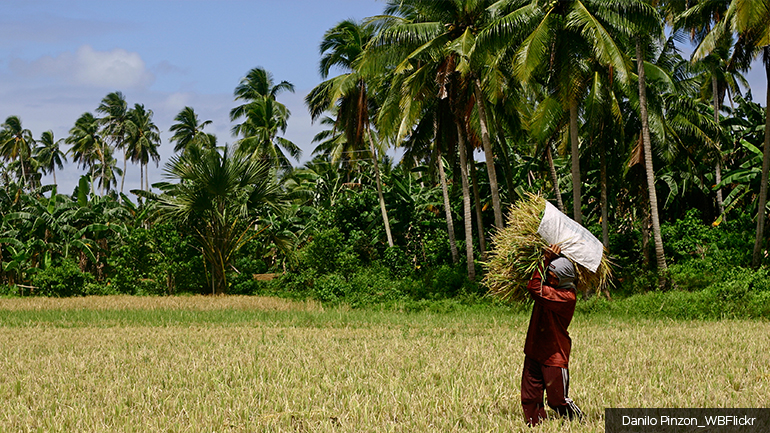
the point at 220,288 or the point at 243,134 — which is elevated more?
the point at 243,134

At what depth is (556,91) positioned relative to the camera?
1734 centimetres

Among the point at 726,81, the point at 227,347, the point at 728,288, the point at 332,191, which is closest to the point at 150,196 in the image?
the point at 332,191

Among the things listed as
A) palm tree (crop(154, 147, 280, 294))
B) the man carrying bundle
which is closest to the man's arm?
the man carrying bundle

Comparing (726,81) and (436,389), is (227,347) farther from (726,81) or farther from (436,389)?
(726,81)

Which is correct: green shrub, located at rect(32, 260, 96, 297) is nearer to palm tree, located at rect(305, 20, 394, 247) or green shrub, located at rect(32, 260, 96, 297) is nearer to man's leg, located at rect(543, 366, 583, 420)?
palm tree, located at rect(305, 20, 394, 247)

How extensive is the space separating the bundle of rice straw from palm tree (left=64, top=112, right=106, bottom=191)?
158 ft

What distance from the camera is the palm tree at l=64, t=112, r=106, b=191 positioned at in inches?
1961

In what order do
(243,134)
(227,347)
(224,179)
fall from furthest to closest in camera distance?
(243,134) → (224,179) → (227,347)

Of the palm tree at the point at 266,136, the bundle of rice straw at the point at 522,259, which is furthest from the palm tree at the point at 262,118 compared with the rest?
the bundle of rice straw at the point at 522,259

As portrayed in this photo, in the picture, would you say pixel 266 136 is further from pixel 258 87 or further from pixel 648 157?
pixel 648 157

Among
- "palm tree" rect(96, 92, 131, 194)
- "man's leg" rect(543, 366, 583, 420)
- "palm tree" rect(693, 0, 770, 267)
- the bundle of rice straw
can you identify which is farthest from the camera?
"palm tree" rect(96, 92, 131, 194)

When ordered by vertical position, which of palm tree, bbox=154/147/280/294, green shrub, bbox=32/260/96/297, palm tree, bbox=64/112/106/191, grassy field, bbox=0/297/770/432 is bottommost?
grassy field, bbox=0/297/770/432

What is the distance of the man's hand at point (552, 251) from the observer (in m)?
5.20

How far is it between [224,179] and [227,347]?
1269cm
